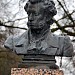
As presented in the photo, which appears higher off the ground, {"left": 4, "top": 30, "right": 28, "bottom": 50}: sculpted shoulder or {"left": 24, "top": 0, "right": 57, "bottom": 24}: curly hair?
{"left": 24, "top": 0, "right": 57, "bottom": 24}: curly hair

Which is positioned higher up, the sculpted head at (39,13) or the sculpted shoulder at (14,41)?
the sculpted head at (39,13)

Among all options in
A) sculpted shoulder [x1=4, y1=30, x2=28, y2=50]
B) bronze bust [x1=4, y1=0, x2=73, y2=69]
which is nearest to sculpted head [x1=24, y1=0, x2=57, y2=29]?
bronze bust [x1=4, y1=0, x2=73, y2=69]

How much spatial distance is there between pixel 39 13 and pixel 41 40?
1.58ft

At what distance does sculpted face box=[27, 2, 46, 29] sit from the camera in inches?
333

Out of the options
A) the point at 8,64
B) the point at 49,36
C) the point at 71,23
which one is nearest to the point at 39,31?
the point at 49,36

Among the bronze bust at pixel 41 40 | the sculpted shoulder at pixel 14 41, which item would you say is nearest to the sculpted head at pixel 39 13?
the bronze bust at pixel 41 40

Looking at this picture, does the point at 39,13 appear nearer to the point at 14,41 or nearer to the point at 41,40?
the point at 41,40

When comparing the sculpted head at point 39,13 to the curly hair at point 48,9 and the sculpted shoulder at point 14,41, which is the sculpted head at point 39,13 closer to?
the curly hair at point 48,9

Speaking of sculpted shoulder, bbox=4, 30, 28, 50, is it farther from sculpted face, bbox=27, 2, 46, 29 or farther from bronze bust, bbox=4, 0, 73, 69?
sculpted face, bbox=27, 2, 46, 29

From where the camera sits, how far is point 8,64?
19.9 m

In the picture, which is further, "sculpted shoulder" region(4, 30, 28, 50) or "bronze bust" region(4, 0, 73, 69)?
"sculpted shoulder" region(4, 30, 28, 50)

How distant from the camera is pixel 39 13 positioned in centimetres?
853

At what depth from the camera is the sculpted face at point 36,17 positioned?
8.47m

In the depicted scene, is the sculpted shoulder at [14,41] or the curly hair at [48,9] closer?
the curly hair at [48,9]
